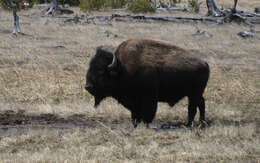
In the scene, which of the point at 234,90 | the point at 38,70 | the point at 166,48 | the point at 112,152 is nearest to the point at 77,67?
the point at 38,70

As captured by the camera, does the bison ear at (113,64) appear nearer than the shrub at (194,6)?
Yes

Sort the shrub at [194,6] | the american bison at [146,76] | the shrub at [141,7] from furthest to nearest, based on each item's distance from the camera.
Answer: the shrub at [194,6], the shrub at [141,7], the american bison at [146,76]

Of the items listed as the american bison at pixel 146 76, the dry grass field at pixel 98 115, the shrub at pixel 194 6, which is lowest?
the shrub at pixel 194 6

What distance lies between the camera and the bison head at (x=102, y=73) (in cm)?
773

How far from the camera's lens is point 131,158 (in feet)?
19.9

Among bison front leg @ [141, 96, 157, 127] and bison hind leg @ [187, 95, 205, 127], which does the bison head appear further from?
bison hind leg @ [187, 95, 205, 127]

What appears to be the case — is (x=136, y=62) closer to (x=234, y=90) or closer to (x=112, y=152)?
(x=112, y=152)

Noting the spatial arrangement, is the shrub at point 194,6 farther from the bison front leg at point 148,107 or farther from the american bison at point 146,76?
the bison front leg at point 148,107

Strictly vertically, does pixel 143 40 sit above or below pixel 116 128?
above

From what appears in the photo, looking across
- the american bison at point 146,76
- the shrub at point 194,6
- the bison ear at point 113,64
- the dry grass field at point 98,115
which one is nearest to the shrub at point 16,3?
the dry grass field at point 98,115

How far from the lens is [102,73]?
776 centimetres

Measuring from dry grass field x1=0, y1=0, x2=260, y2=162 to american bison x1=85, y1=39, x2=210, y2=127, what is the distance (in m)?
0.62

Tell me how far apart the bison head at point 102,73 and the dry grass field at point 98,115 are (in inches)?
33.6

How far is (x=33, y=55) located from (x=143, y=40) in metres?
9.35
